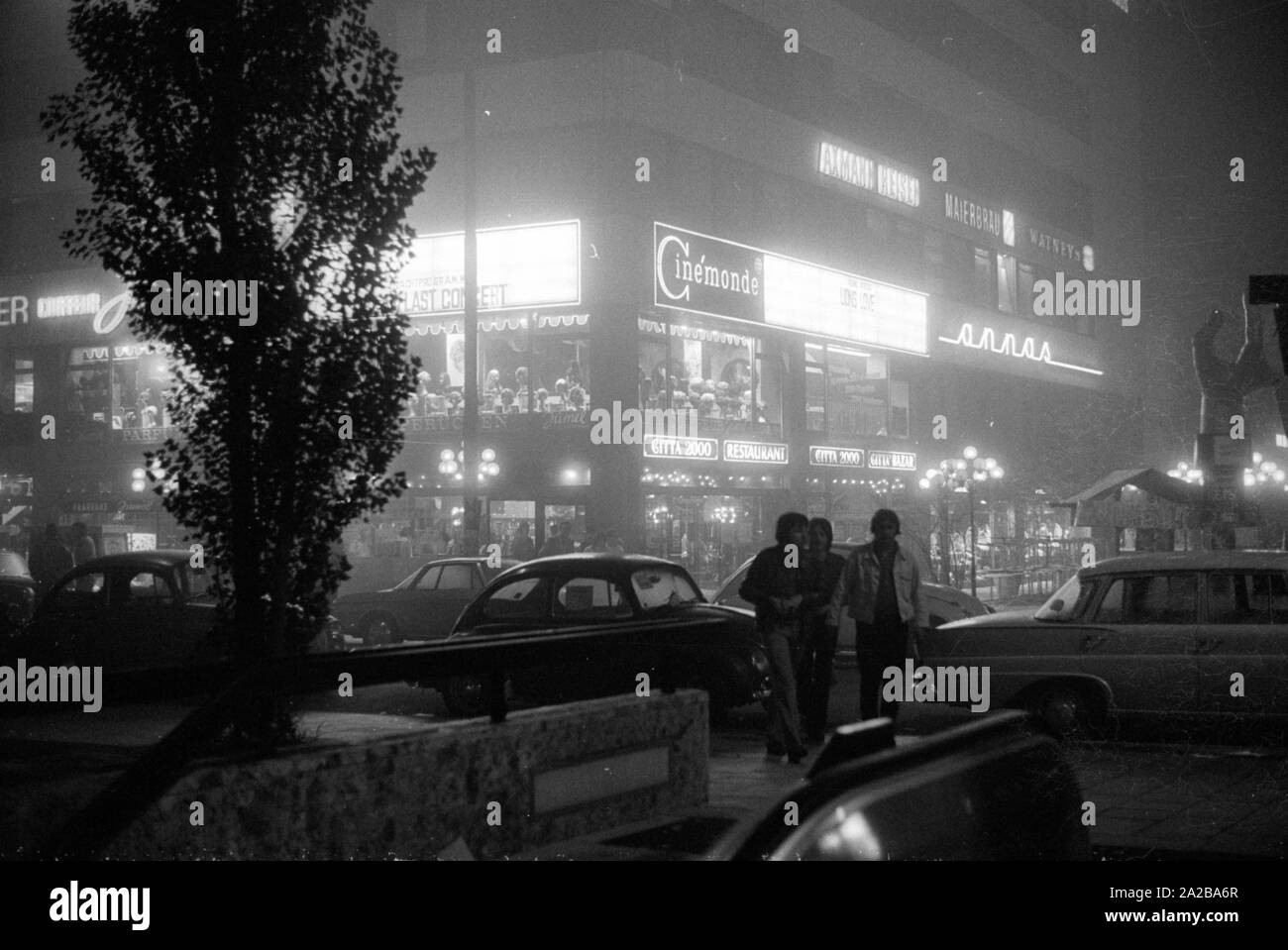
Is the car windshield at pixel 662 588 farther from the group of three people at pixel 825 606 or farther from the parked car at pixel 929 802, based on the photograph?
the parked car at pixel 929 802

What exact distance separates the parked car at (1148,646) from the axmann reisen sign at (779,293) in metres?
22.7

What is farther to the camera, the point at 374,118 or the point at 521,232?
the point at 521,232

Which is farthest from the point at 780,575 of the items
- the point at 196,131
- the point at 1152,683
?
the point at 196,131

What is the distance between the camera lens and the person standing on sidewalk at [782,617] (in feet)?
31.8

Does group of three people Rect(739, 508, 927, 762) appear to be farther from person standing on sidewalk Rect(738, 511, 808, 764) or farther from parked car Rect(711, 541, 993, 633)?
parked car Rect(711, 541, 993, 633)

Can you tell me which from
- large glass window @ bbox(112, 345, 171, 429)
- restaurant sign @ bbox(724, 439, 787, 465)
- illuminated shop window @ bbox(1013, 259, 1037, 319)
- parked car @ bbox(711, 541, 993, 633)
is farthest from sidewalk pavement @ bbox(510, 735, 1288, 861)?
illuminated shop window @ bbox(1013, 259, 1037, 319)

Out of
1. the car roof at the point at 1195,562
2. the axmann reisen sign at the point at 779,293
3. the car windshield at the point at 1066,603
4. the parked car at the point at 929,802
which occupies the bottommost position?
the car windshield at the point at 1066,603

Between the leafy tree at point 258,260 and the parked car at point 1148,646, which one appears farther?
the parked car at point 1148,646

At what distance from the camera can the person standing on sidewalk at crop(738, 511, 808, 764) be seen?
969 cm

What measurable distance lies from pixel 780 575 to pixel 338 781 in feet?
18.5

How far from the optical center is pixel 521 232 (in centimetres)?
3291

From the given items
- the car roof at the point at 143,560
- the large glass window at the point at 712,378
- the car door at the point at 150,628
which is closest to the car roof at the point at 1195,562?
the car door at the point at 150,628
